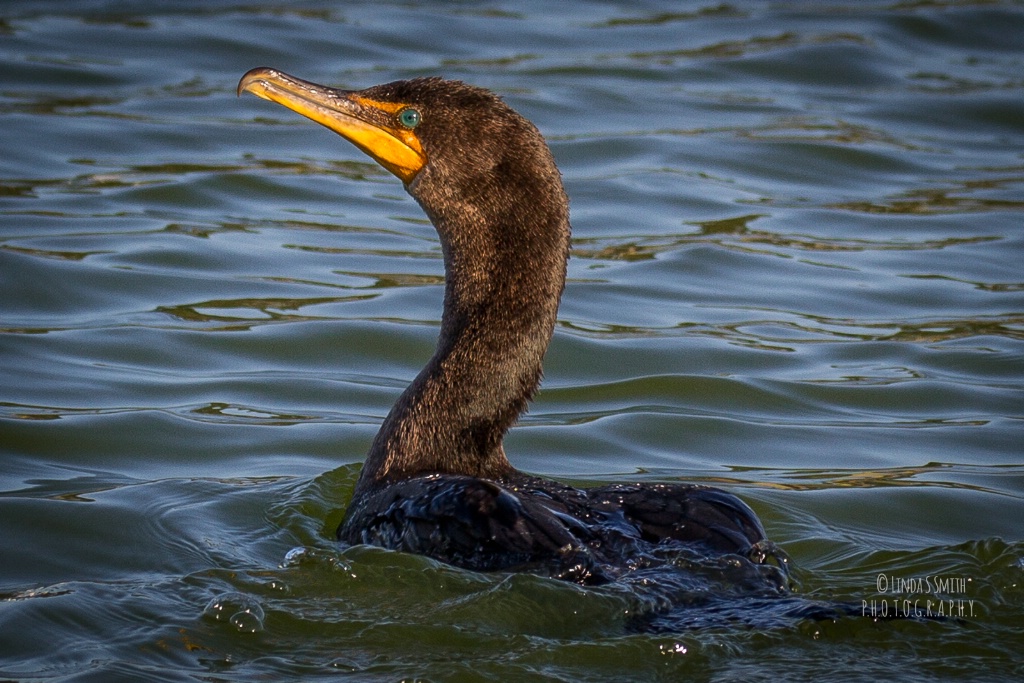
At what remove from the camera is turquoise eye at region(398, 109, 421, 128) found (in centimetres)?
503

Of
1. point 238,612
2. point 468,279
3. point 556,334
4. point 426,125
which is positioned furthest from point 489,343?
point 556,334

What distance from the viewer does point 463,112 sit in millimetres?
4922

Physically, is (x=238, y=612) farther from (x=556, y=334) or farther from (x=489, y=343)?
(x=556, y=334)

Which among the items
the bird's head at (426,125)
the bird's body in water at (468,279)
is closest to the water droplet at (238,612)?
the bird's body in water at (468,279)

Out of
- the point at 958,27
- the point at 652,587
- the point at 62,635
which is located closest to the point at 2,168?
the point at 62,635

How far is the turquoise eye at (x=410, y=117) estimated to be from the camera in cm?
503

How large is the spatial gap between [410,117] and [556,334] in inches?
101

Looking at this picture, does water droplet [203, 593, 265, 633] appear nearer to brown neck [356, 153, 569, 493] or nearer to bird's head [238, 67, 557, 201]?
brown neck [356, 153, 569, 493]

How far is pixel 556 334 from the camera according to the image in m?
7.42

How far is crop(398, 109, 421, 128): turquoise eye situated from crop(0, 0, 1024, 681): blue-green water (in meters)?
1.38

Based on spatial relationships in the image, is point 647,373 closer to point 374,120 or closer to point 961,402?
Result: point 961,402

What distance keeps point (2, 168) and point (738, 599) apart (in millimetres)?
6715

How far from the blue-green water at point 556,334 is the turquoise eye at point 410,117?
1.38 meters

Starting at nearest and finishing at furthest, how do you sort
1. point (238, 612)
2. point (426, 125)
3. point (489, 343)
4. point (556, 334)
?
point (238, 612) → point (489, 343) → point (426, 125) → point (556, 334)
